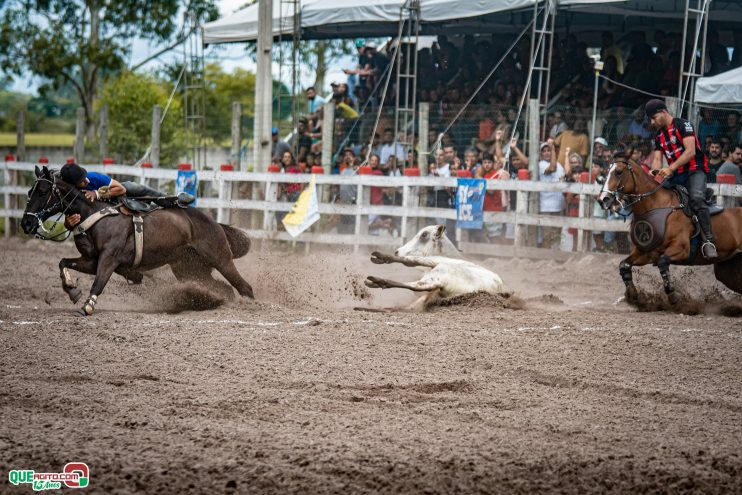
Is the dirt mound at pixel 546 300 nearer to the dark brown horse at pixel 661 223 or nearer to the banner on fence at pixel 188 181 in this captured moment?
the dark brown horse at pixel 661 223

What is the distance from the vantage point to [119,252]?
30.7ft

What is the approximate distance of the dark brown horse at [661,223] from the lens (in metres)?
10.5

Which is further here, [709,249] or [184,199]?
[709,249]

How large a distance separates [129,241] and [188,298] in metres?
0.91

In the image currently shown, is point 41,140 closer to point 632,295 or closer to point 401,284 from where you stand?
point 401,284

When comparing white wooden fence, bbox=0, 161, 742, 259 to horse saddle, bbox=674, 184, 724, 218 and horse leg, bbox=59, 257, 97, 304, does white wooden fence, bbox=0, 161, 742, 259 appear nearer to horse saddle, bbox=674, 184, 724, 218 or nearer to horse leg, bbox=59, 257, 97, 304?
horse saddle, bbox=674, 184, 724, 218

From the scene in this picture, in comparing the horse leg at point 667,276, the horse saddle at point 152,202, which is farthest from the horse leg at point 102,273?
the horse leg at point 667,276

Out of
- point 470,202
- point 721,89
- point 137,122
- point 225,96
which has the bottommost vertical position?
point 470,202

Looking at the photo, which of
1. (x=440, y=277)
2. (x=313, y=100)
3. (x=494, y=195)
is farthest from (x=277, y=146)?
(x=440, y=277)

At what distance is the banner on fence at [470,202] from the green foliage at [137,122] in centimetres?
1584

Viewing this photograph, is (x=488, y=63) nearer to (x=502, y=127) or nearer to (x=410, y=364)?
(x=502, y=127)

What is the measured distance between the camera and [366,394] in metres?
6.41

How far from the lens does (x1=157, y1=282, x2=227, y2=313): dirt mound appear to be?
9914 millimetres

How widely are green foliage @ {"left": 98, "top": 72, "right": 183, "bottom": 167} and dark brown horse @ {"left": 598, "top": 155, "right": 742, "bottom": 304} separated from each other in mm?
20052
